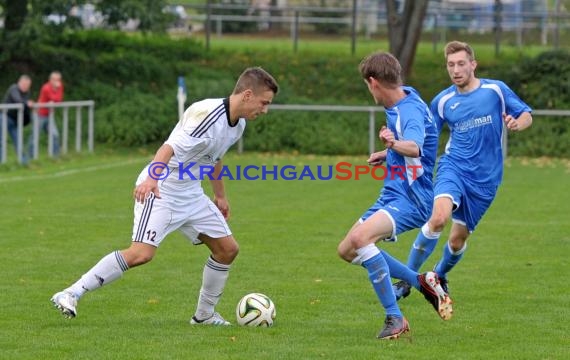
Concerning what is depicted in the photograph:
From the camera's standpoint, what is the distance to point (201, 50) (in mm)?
30312

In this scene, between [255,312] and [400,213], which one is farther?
[255,312]

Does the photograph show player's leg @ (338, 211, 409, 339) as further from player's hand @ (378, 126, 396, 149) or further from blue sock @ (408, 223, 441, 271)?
blue sock @ (408, 223, 441, 271)

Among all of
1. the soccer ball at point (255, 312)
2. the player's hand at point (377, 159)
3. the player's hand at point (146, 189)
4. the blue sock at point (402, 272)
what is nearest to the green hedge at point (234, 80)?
the player's hand at point (377, 159)

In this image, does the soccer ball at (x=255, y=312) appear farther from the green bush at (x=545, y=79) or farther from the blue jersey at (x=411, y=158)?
the green bush at (x=545, y=79)

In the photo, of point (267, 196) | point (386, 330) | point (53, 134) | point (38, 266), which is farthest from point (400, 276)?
point (53, 134)

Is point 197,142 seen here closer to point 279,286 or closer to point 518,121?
point 279,286

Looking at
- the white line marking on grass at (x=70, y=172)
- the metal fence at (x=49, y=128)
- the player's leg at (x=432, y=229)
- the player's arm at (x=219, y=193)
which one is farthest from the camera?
the metal fence at (x=49, y=128)

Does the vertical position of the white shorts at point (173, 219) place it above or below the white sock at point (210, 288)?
above

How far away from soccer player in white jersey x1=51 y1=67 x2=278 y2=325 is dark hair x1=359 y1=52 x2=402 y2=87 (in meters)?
0.61

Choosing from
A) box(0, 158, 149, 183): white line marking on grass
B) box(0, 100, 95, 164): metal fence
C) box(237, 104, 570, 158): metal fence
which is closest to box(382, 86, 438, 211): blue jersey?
box(0, 158, 149, 183): white line marking on grass

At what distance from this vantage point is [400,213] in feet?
24.2

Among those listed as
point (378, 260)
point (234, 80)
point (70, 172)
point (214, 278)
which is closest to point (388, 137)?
point (378, 260)

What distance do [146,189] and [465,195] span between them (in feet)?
9.24

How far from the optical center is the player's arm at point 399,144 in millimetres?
6852
